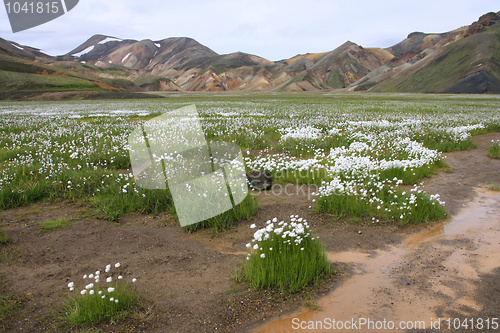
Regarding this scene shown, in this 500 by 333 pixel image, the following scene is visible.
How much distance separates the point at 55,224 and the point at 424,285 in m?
6.99

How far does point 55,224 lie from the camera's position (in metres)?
6.78

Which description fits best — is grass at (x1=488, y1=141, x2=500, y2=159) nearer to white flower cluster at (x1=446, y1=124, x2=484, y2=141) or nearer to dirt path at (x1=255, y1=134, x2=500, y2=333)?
white flower cluster at (x1=446, y1=124, x2=484, y2=141)

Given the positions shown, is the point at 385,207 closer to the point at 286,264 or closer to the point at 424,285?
the point at 424,285

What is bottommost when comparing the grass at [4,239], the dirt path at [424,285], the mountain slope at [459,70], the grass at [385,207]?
the dirt path at [424,285]

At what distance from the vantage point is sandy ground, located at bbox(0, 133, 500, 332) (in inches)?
157

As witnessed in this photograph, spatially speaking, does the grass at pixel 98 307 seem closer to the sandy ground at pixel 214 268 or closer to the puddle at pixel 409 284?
the sandy ground at pixel 214 268

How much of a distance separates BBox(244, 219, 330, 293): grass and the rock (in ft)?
13.3

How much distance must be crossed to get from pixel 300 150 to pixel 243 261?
8757 millimetres

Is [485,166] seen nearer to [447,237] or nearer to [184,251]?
[447,237]

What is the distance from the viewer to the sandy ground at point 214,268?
3.98 metres

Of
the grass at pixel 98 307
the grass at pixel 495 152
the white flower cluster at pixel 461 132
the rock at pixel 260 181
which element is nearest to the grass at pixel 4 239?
the grass at pixel 98 307

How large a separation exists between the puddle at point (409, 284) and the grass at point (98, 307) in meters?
1.69

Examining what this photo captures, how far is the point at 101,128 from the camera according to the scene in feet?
62.8

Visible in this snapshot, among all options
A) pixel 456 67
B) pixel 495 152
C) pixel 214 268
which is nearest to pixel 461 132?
pixel 495 152
